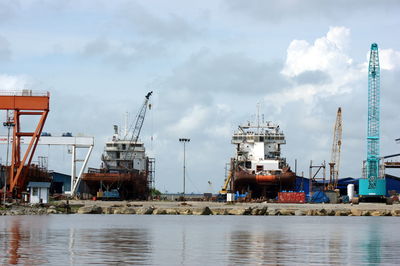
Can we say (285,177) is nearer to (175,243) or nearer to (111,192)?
(111,192)

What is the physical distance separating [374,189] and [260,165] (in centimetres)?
2142

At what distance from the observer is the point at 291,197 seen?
109 meters

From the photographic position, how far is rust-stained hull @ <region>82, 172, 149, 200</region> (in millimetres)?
108812

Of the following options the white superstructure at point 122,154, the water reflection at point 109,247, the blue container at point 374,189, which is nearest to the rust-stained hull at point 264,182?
the blue container at point 374,189

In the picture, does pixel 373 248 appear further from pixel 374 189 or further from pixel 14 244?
pixel 374 189

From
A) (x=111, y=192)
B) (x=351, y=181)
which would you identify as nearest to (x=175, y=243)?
(x=111, y=192)

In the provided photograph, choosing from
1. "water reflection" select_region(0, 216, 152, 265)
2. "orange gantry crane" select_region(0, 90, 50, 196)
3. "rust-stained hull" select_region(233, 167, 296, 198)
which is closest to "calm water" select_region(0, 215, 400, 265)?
"water reflection" select_region(0, 216, 152, 265)

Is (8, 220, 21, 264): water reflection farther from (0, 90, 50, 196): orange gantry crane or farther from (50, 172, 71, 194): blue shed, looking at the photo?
(50, 172, 71, 194): blue shed

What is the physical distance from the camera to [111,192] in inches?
4286

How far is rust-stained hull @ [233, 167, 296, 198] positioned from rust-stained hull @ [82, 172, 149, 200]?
49.6 ft

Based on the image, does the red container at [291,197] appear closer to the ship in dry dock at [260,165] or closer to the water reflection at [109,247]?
the ship in dry dock at [260,165]

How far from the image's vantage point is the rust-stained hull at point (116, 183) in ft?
357

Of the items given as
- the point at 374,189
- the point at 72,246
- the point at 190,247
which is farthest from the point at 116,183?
the point at 72,246

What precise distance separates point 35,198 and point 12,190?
3384 mm
